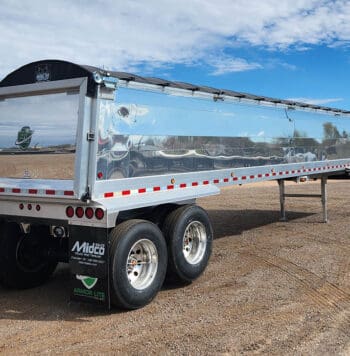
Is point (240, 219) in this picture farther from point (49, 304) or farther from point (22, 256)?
point (49, 304)

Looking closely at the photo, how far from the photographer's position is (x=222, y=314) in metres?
4.74

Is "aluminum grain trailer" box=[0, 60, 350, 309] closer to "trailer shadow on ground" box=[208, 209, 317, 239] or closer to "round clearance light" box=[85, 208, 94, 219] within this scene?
"round clearance light" box=[85, 208, 94, 219]

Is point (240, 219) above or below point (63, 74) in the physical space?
below

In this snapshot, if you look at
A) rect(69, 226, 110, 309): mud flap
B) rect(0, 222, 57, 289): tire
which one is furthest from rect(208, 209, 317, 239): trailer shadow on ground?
rect(69, 226, 110, 309): mud flap

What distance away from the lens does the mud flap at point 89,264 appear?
462 centimetres

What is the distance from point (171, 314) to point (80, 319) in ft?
2.96

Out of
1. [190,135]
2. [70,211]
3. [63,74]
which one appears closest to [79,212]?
[70,211]

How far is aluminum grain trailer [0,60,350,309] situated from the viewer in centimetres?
469

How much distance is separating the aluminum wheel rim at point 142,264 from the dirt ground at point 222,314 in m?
0.30

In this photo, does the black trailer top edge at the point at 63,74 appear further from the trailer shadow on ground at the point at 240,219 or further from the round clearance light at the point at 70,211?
the trailer shadow on ground at the point at 240,219

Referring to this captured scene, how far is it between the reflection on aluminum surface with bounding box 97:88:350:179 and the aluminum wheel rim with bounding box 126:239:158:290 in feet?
2.56

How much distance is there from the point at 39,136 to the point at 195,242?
228cm

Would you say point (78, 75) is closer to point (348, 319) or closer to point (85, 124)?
point (85, 124)

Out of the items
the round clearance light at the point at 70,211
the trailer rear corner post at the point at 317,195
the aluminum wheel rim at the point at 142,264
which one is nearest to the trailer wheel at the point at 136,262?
the aluminum wheel rim at the point at 142,264
